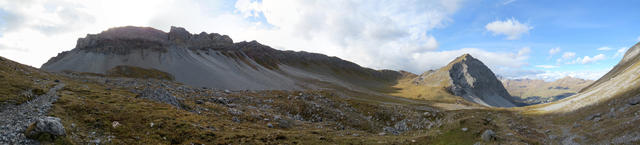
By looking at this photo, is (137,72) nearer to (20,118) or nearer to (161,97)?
(161,97)

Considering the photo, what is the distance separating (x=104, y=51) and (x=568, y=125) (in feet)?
519

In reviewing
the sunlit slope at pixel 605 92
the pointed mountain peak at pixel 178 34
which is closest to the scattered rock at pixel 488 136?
the sunlit slope at pixel 605 92

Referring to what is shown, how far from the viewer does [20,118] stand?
1880 centimetres

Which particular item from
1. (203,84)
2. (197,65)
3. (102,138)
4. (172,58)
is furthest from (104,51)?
Answer: (102,138)

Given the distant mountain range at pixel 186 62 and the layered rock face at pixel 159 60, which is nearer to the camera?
the layered rock face at pixel 159 60

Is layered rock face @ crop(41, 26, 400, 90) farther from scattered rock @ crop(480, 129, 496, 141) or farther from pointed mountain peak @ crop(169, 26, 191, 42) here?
scattered rock @ crop(480, 129, 496, 141)

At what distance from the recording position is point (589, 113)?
1513 inches

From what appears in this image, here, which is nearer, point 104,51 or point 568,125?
point 568,125

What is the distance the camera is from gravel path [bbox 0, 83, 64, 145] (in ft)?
47.9

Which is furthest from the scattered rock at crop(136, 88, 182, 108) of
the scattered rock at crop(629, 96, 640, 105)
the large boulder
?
the scattered rock at crop(629, 96, 640, 105)

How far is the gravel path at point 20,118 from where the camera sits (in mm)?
14585

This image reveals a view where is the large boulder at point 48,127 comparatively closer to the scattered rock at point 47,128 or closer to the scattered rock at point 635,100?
the scattered rock at point 47,128

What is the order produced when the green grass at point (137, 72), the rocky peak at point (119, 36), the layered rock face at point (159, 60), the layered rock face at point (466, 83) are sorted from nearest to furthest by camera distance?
the green grass at point (137, 72), the layered rock face at point (159, 60), the rocky peak at point (119, 36), the layered rock face at point (466, 83)

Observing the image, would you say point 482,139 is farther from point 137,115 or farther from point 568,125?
point 137,115
